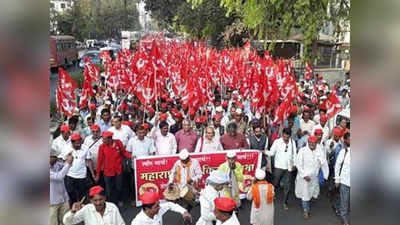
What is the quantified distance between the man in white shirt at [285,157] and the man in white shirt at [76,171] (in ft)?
8.68

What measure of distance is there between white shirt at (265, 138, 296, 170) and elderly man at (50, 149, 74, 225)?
9.40ft

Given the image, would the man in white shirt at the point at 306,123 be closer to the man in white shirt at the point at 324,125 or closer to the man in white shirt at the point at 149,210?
the man in white shirt at the point at 324,125

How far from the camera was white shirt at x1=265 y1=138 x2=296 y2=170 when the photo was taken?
5559mm

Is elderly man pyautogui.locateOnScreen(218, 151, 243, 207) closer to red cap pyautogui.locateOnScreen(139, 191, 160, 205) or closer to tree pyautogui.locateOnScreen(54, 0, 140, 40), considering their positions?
red cap pyautogui.locateOnScreen(139, 191, 160, 205)

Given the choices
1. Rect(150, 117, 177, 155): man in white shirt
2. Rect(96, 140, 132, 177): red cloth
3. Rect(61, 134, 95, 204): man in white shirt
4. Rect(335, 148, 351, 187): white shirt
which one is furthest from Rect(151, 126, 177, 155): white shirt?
Rect(335, 148, 351, 187): white shirt

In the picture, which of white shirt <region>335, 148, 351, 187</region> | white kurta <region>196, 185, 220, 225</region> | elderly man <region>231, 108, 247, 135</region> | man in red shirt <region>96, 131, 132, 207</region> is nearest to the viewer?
white kurta <region>196, 185, 220, 225</region>

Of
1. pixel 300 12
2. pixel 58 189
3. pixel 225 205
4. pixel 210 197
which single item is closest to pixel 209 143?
pixel 210 197

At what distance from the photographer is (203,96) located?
26.0 feet

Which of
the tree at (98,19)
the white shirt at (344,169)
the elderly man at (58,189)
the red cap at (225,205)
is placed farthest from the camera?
the tree at (98,19)

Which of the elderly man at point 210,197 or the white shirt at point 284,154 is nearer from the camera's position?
the elderly man at point 210,197

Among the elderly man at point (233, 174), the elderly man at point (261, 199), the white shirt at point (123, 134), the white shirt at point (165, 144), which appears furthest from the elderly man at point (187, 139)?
the elderly man at point (261, 199)

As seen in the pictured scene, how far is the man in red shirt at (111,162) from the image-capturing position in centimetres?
509

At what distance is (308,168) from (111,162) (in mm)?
2654

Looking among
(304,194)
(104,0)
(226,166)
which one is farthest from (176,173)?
(104,0)
